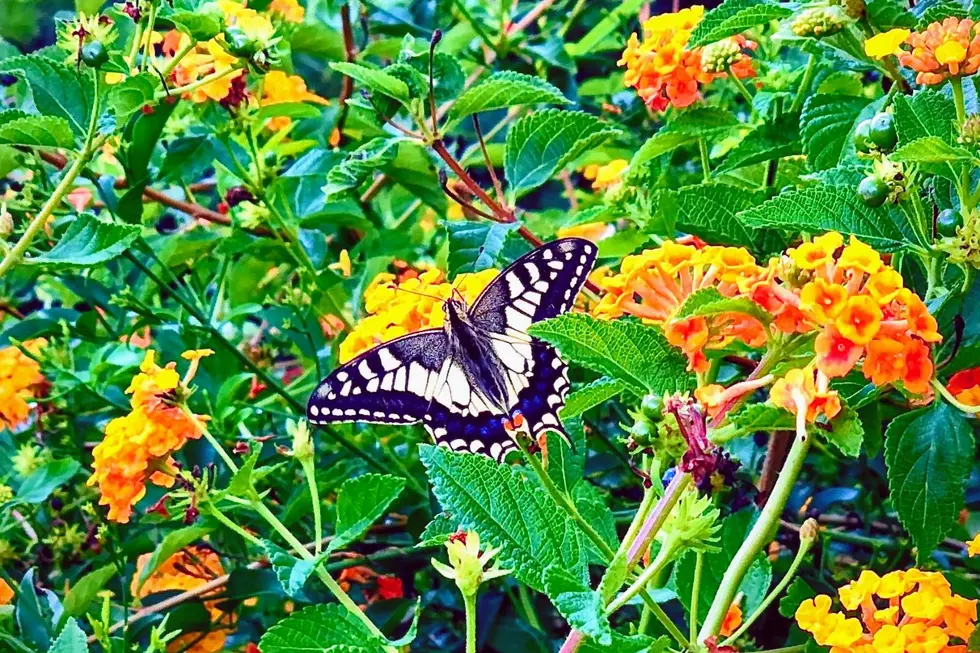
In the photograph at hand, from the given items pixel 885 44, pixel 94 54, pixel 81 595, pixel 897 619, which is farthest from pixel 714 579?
pixel 94 54

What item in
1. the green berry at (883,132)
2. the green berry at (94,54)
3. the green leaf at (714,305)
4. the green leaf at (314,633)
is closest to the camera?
the green leaf at (714,305)

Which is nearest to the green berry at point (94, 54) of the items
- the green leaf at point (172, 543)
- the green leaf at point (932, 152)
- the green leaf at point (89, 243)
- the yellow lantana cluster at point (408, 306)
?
the green leaf at point (89, 243)

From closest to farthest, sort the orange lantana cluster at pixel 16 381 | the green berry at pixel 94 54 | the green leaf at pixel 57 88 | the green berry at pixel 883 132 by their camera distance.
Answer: the green berry at pixel 883 132 < the green berry at pixel 94 54 < the green leaf at pixel 57 88 < the orange lantana cluster at pixel 16 381

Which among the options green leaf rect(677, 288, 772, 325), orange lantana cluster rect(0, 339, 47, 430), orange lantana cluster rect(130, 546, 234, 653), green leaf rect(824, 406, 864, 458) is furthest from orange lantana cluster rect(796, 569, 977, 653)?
orange lantana cluster rect(0, 339, 47, 430)

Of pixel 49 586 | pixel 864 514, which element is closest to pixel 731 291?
pixel 864 514

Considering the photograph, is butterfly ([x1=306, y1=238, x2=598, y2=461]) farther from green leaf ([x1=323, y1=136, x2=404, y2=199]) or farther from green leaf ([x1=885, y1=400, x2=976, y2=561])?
green leaf ([x1=885, y1=400, x2=976, y2=561])

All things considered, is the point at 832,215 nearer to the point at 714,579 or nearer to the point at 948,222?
the point at 948,222

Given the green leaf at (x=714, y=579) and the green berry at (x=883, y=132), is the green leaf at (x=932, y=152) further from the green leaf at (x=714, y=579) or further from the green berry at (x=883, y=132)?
the green leaf at (x=714, y=579)
